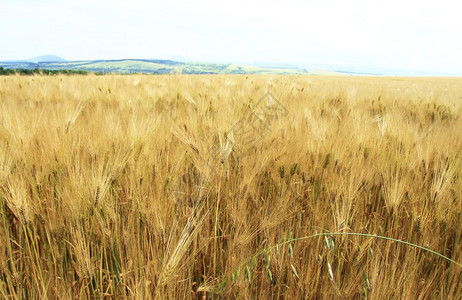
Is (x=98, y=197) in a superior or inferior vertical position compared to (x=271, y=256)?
superior

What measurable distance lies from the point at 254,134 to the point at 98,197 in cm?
98

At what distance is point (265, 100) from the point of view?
2.89m

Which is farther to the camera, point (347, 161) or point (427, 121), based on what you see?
point (427, 121)

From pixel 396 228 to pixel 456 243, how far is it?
16cm

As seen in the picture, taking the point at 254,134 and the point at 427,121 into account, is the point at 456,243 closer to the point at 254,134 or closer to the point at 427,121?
the point at 254,134

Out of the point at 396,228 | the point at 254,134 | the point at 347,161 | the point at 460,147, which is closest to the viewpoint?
the point at 396,228

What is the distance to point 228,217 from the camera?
38.3 inches

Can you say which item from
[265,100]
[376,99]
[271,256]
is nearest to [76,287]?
[271,256]

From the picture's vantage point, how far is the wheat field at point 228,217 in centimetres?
68

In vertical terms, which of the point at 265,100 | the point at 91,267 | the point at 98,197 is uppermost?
the point at 265,100

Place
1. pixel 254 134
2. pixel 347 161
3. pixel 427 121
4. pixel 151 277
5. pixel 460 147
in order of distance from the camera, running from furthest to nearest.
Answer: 1. pixel 427 121
2. pixel 254 134
3. pixel 460 147
4. pixel 347 161
5. pixel 151 277

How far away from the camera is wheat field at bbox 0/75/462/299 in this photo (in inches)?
26.8

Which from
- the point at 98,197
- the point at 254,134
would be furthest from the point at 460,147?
the point at 98,197

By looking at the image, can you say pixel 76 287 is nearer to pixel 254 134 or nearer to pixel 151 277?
pixel 151 277
